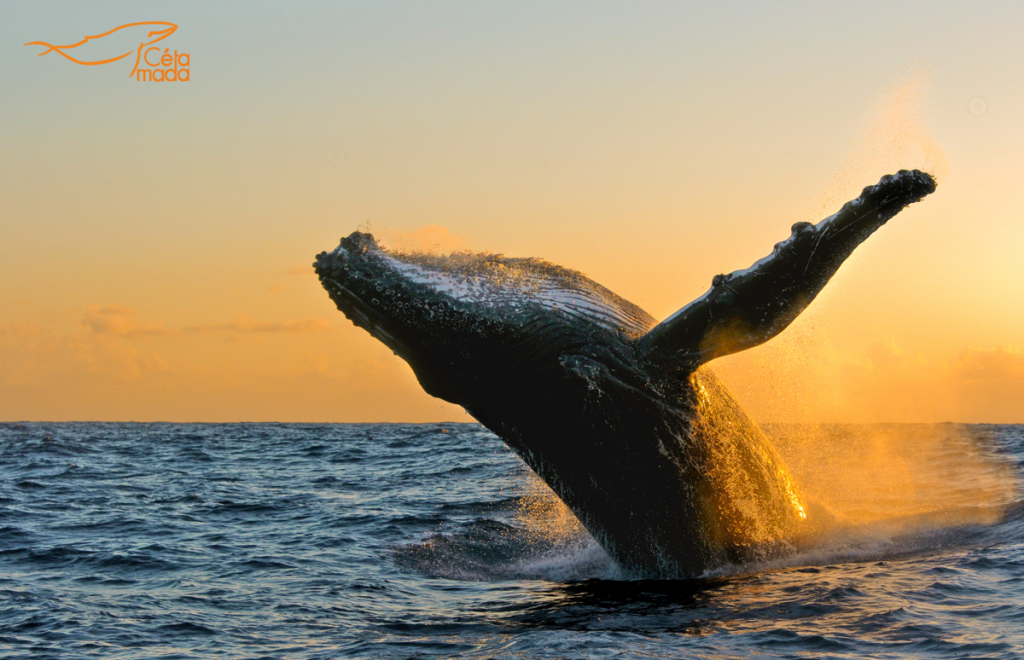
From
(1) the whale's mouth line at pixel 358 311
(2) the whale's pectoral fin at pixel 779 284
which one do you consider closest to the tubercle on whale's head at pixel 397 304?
(1) the whale's mouth line at pixel 358 311

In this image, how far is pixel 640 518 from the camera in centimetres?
696

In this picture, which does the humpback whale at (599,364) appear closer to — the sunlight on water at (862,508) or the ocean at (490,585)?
the ocean at (490,585)

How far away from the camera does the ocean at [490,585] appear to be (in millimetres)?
5836

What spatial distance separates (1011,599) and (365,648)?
4554 mm

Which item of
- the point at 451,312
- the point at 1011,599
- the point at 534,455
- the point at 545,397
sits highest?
the point at 451,312

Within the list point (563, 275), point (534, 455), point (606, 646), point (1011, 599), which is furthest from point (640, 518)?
point (1011, 599)

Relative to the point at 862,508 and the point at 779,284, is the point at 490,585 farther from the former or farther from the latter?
the point at 862,508

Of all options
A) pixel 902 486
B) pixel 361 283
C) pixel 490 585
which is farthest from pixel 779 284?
pixel 902 486

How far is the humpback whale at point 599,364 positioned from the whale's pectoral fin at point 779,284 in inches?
0.4

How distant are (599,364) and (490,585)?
107 inches

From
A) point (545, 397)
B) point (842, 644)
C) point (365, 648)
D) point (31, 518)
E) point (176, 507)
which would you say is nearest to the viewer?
point (842, 644)

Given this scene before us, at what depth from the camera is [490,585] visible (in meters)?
7.98

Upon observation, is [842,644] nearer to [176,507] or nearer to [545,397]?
[545,397]

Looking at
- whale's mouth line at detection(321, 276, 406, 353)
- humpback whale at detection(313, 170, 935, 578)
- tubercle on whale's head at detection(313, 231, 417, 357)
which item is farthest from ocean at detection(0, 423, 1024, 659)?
tubercle on whale's head at detection(313, 231, 417, 357)
